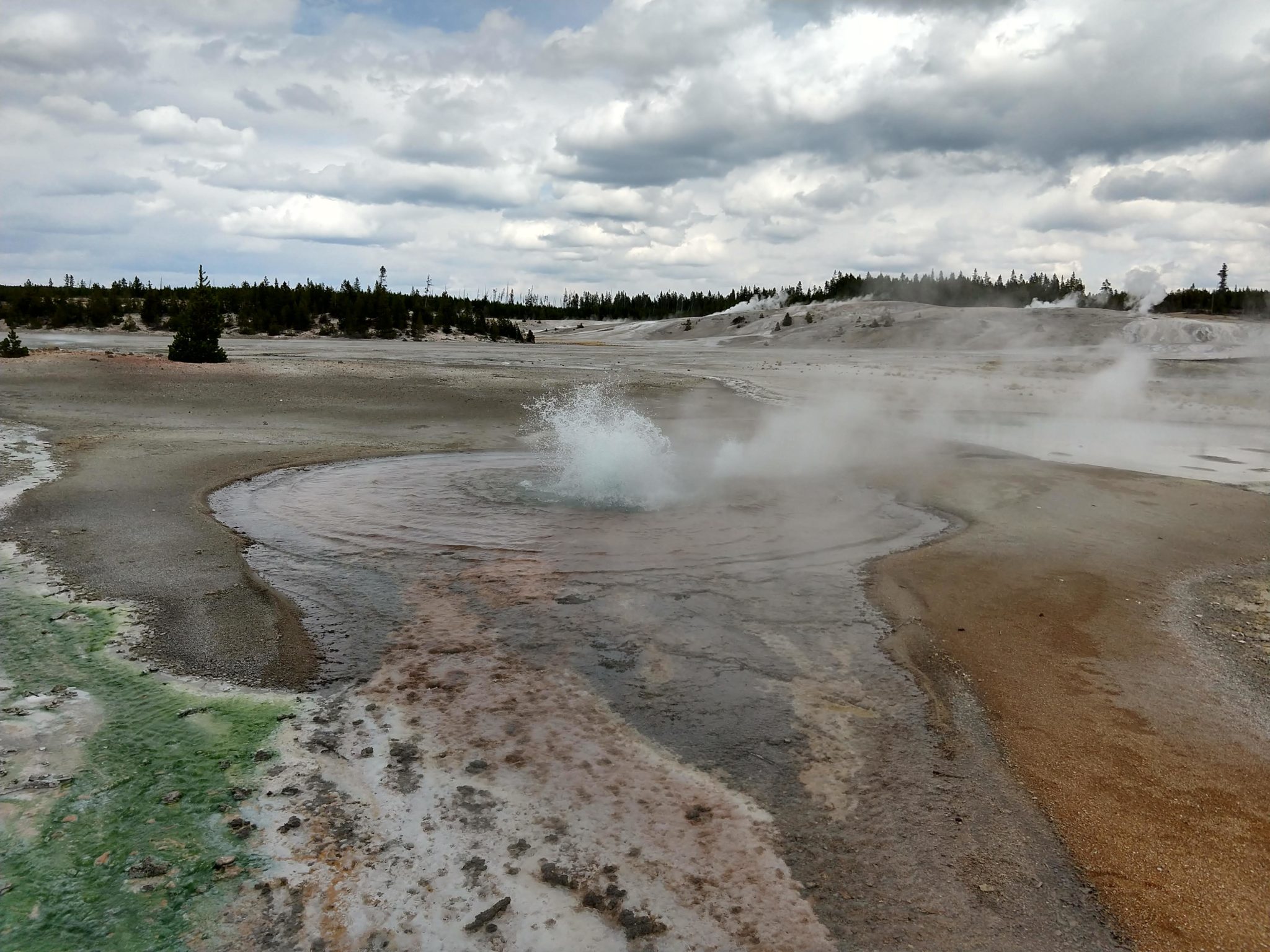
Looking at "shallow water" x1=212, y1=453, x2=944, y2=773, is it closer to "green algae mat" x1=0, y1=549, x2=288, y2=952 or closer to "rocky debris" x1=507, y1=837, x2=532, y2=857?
"green algae mat" x1=0, y1=549, x2=288, y2=952

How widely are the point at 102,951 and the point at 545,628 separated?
327 centimetres

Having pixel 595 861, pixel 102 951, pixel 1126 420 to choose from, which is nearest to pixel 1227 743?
pixel 595 861

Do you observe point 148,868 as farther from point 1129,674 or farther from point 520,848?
point 1129,674

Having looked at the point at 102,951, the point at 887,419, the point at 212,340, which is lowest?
the point at 102,951

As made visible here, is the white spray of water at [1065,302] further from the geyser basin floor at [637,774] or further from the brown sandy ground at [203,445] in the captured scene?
the geyser basin floor at [637,774]

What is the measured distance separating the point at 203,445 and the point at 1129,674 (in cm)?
1198

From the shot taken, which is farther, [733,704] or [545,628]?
[545,628]

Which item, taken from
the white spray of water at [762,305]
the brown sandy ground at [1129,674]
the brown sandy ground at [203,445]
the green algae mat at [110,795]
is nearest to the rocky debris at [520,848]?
the green algae mat at [110,795]

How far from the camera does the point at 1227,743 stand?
4.48 meters

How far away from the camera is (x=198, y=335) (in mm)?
21781

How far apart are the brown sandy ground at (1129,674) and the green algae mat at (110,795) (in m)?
3.56

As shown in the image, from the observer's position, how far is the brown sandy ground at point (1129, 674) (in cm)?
346

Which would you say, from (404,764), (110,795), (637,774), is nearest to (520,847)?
(637,774)

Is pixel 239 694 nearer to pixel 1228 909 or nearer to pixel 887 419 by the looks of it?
pixel 1228 909
